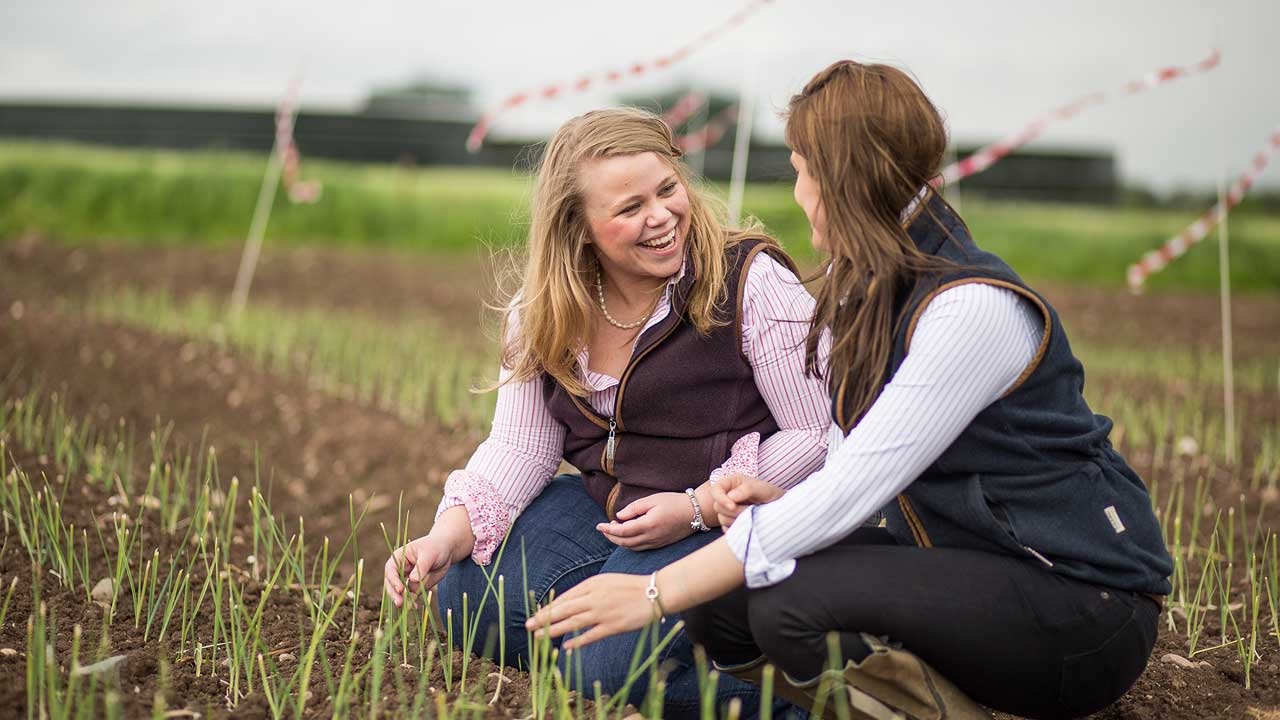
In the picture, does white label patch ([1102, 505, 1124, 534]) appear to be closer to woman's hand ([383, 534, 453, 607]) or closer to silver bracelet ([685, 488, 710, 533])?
silver bracelet ([685, 488, 710, 533])

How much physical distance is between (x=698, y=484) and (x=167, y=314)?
15.7 ft

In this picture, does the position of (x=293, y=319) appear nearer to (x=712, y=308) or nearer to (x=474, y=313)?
(x=474, y=313)

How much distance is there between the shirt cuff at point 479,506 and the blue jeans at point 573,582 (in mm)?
39

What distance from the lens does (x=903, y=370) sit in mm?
1852

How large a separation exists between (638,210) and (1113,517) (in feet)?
3.52

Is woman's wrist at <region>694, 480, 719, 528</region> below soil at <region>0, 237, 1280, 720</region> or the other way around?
the other way around

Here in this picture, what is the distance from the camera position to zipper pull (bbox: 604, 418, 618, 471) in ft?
8.33

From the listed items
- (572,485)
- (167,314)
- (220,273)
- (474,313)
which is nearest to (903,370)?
(572,485)

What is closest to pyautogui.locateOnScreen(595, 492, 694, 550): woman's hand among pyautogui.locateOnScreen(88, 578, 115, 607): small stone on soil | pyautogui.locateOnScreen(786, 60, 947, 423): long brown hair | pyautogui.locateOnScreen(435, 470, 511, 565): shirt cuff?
pyautogui.locateOnScreen(435, 470, 511, 565): shirt cuff

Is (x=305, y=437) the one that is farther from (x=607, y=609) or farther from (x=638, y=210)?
(x=607, y=609)

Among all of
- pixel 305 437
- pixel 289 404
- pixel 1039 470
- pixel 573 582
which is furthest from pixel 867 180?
pixel 289 404

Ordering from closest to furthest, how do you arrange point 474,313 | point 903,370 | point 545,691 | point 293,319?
point 903,370 → point 545,691 → point 293,319 → point 474,313

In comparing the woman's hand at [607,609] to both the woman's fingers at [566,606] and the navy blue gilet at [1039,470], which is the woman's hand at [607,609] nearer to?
the woman's fingers at [566,606]

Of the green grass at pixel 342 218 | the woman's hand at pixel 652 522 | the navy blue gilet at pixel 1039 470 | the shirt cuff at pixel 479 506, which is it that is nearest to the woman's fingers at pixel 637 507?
the woman's hand at pixel 652 522
